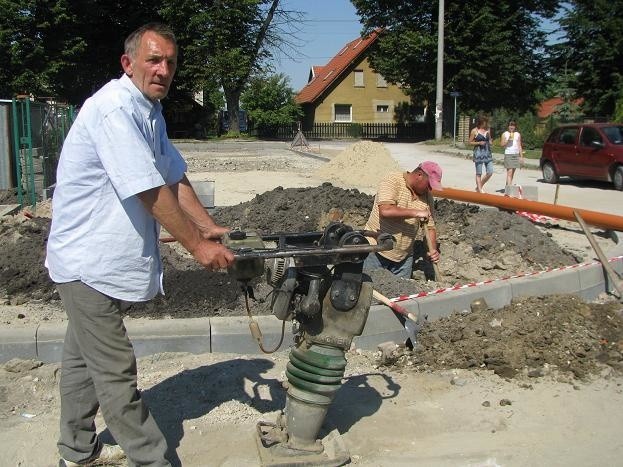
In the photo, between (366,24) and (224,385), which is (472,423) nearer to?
(224,385)

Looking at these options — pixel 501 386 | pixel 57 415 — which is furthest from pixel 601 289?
pixel 57 415

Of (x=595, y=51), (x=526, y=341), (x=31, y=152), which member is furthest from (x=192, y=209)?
(x=595, y=51)

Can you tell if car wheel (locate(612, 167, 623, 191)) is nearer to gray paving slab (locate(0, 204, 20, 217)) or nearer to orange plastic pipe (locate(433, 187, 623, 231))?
orange plastic pipe (locate(433, 187, 623, 231))

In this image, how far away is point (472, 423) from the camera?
388 centimetres

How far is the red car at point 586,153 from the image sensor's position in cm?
1622

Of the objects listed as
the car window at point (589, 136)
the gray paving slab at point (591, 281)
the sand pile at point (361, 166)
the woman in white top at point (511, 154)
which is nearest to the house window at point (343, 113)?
the sand pile at point (361, 166)

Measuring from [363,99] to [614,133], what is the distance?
1511 inches

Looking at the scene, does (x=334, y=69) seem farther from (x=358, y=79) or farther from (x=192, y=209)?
(x=192, y=209)

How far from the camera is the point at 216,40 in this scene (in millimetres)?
41094

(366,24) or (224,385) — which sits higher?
(366,24)

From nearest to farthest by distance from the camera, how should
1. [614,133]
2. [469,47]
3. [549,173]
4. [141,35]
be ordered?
1. [141,35]
2. [614,133]
3. [549,173]
4. [469,47]

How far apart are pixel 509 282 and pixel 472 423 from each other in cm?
209

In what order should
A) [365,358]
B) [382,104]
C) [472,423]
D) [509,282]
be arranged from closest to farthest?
[472,423] < [365,358] < [509,282] < [382,104]

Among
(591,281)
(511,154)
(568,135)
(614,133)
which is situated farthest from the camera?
(568,135)
